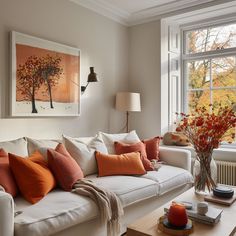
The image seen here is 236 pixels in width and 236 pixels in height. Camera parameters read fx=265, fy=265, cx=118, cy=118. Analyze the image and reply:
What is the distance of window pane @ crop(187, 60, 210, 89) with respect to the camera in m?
4.05

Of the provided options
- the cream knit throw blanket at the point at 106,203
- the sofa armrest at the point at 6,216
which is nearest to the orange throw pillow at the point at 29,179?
the cream knit throw blanket at the point at 106,203

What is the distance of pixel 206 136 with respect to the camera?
6.66 ft

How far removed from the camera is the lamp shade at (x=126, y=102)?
3.72 metres

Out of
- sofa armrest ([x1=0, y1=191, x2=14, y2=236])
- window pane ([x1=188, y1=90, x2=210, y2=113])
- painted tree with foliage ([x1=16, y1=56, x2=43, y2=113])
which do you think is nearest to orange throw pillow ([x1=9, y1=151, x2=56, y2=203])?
sofa armrest ([x1=0, y1=191, x2=14, y2=236])

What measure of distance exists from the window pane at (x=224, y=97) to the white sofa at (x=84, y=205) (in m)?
1.33

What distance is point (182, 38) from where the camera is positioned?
14.1 ft

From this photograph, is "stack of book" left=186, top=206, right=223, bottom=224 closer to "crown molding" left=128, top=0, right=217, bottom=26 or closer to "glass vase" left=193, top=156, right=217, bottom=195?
"glass vase" left=193, top=156, right=217, bottom=195

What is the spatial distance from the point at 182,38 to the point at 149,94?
112 centimetres

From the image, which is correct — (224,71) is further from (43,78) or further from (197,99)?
(43,78)

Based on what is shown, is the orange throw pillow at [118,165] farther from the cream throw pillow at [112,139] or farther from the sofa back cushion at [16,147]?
the sofa back cushion at [16,147]

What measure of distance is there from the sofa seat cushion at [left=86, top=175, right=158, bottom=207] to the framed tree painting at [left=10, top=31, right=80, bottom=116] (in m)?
0.97

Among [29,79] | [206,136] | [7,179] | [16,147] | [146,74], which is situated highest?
[146,74]

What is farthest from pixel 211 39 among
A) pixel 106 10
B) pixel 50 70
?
pixel 50 70

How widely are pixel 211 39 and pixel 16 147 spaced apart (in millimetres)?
3191
